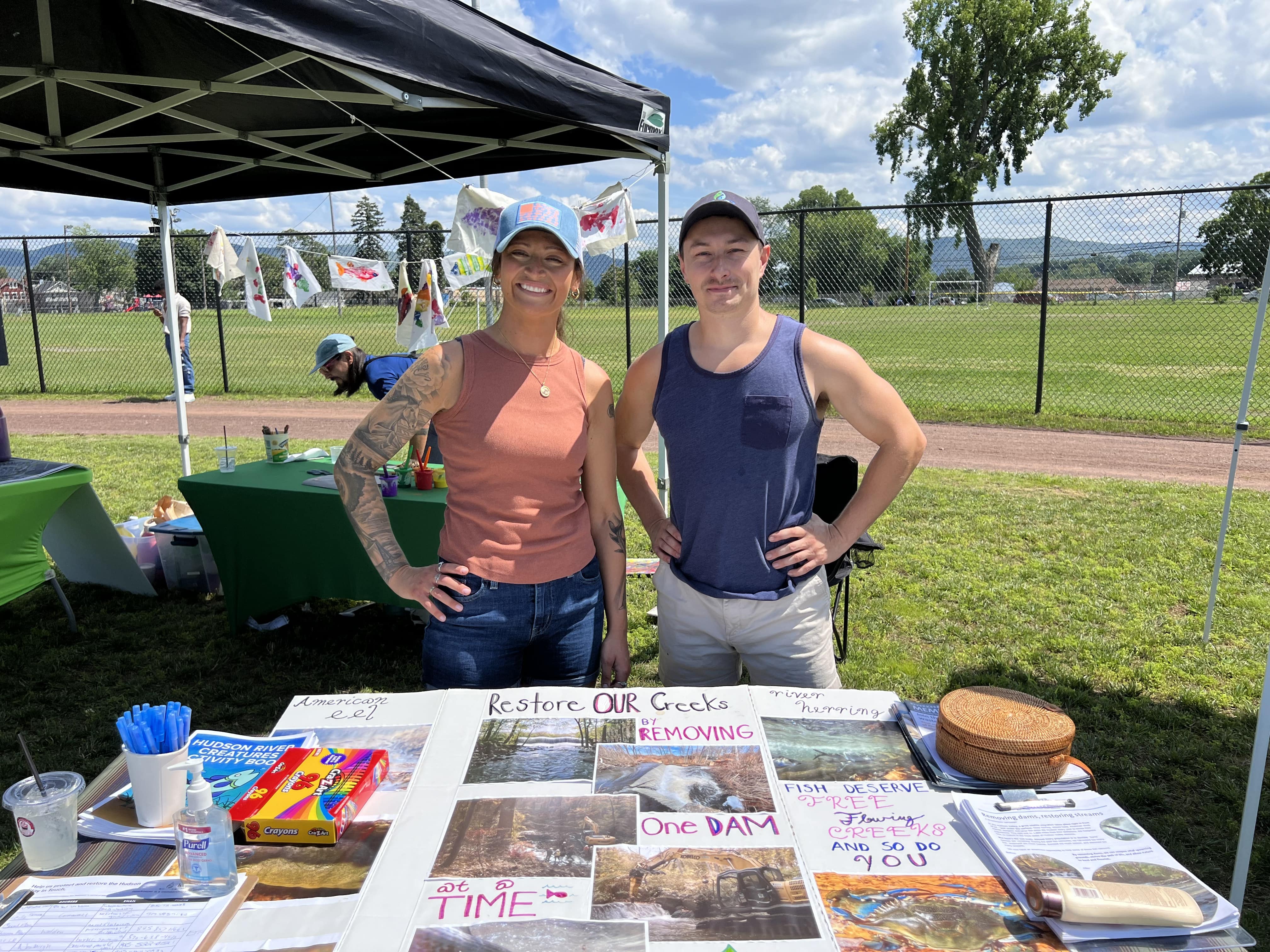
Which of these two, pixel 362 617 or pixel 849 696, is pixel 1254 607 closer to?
pixel 849 696

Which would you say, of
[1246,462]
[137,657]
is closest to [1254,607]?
[1246,462]

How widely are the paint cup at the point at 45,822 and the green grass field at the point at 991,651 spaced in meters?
2.04

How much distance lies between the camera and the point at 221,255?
7484 millimetres

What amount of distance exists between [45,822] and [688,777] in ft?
3.20

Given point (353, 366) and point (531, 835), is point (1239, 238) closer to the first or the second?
point (353, 366)

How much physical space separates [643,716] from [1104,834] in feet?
2.59

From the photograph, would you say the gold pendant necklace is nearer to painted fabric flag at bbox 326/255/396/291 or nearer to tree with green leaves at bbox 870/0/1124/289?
painted fabric flag at bbox 326/255/396/291

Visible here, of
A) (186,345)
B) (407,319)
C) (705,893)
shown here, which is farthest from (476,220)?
(186,345)

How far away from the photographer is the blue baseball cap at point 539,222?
1.78 m

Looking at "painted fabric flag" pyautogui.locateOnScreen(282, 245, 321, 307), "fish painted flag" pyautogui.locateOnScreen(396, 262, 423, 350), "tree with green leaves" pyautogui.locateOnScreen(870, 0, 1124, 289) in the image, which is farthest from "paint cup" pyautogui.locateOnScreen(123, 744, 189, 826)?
"tree with green leaves" pyautogui.locateOnScreen(870, 0, 1124, 289)

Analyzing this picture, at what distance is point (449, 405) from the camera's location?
6.15 ft

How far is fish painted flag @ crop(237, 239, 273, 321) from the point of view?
8.48m

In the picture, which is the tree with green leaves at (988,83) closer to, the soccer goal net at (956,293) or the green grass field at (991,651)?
the soccer goal net at (956,293)

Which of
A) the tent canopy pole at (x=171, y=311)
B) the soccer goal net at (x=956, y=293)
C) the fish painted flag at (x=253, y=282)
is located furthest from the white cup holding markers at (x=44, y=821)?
the soccer goal net at (x=956, y=293)
